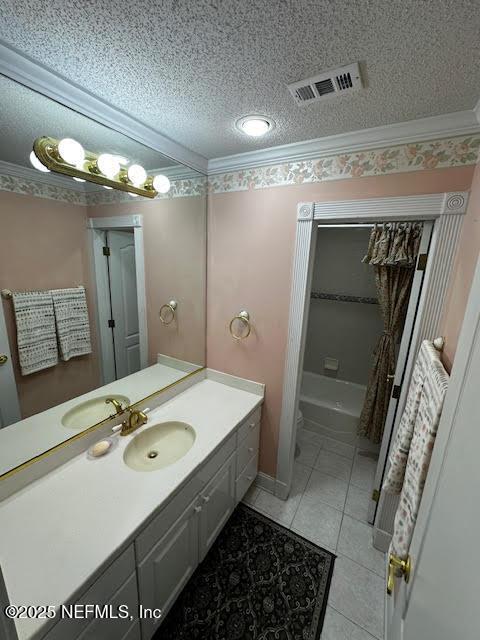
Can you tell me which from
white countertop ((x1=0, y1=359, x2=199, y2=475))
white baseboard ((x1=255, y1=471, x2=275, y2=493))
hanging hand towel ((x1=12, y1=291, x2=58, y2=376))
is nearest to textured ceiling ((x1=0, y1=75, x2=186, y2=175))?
hanging hand towel ((x1=12, y1=291, x2=58, y2=376))

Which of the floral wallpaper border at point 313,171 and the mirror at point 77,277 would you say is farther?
the floral wallpaper border at point 313,171

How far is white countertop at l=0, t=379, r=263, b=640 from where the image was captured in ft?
2.42

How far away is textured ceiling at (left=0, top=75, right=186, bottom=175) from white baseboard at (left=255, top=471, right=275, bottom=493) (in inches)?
91.0

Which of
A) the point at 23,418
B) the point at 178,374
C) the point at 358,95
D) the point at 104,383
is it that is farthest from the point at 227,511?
the point at 358,95

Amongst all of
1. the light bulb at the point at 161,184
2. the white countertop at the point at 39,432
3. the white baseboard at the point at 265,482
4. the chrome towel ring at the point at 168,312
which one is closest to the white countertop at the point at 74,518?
the white countertop at the point at 39,432

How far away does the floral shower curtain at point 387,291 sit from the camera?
1742 mm

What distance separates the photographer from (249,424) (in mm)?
1708

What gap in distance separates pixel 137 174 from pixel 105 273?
0.56 metres

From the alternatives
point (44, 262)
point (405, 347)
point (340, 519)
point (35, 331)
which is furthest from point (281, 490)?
point (44, 262)

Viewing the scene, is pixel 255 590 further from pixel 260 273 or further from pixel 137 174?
pixel 137 174

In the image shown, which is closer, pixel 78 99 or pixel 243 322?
pixel 78 99

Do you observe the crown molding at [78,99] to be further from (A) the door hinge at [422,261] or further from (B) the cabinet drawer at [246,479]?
(B) the cabinet drawer at [246,479]

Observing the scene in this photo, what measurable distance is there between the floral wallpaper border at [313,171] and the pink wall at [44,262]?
0.05 meters

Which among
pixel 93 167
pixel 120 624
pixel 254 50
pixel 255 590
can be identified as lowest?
pixel 255 590
